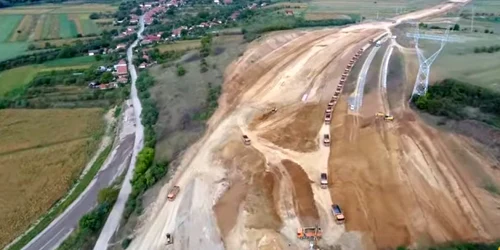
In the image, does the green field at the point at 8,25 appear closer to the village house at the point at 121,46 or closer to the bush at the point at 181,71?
the village house at the point at 121,46

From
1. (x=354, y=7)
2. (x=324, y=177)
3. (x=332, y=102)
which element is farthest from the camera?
(x=354, y=7)

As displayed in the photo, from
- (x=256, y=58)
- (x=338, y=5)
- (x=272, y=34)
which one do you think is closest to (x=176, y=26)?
(x=272, y=34)

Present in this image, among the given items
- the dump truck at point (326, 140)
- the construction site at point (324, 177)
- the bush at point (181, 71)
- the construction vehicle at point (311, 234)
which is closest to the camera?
the construction vehicle at point (311, 234)

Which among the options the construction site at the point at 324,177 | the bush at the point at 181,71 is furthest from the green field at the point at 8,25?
the construction site at the point at 324,177

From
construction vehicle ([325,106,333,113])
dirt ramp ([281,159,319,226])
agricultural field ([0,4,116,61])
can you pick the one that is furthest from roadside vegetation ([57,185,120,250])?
agricultural field ([0,4,116,61])

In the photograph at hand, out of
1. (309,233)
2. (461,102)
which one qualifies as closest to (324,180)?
(309,233)

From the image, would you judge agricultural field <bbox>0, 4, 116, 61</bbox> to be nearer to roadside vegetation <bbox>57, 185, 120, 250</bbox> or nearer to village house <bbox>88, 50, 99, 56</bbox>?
village house <bbox>88, 50, 99, 56</bbox>

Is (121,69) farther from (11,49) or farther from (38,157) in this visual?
(11,49)
